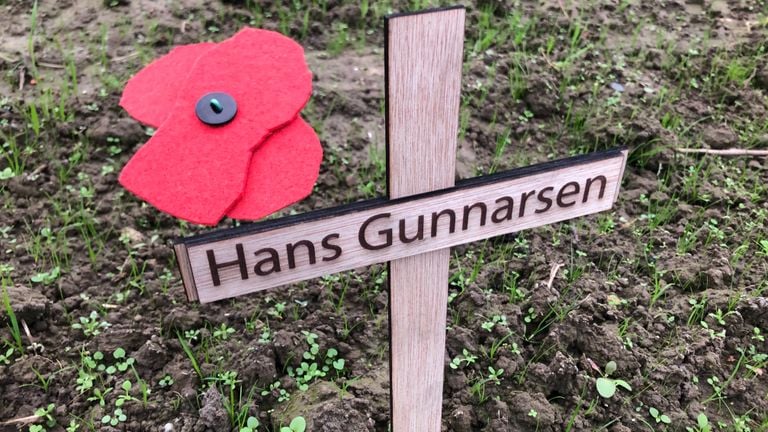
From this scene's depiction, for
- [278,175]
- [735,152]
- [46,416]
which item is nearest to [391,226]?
[278,175]

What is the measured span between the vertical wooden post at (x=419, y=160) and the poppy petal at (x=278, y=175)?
15 cm

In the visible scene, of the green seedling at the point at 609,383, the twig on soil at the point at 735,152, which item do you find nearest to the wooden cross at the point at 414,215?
the green seedling at the point at 609,383

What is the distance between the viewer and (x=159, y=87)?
1057 millimetres

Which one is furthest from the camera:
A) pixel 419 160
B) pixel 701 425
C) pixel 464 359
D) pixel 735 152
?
pixel 735 152

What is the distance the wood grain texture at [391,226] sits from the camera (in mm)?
1011

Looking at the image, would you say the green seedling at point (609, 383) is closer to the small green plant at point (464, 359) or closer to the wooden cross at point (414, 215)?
the small green plant at point (464, 359)

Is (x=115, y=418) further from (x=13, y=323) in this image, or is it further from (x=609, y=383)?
(x=609, y=383)

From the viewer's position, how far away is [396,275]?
1.21 m

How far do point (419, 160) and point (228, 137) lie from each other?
32 cm

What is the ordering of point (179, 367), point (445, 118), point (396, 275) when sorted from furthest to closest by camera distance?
point (179, 367) → point (396, 275) → point (445, 118)

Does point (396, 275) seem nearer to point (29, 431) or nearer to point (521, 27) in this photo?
point (29, 431)

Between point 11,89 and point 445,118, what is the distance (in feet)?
6.99

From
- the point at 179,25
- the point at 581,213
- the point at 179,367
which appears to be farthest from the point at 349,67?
the point at 581,213

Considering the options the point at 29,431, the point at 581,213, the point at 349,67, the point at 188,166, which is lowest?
the point at 29,431
